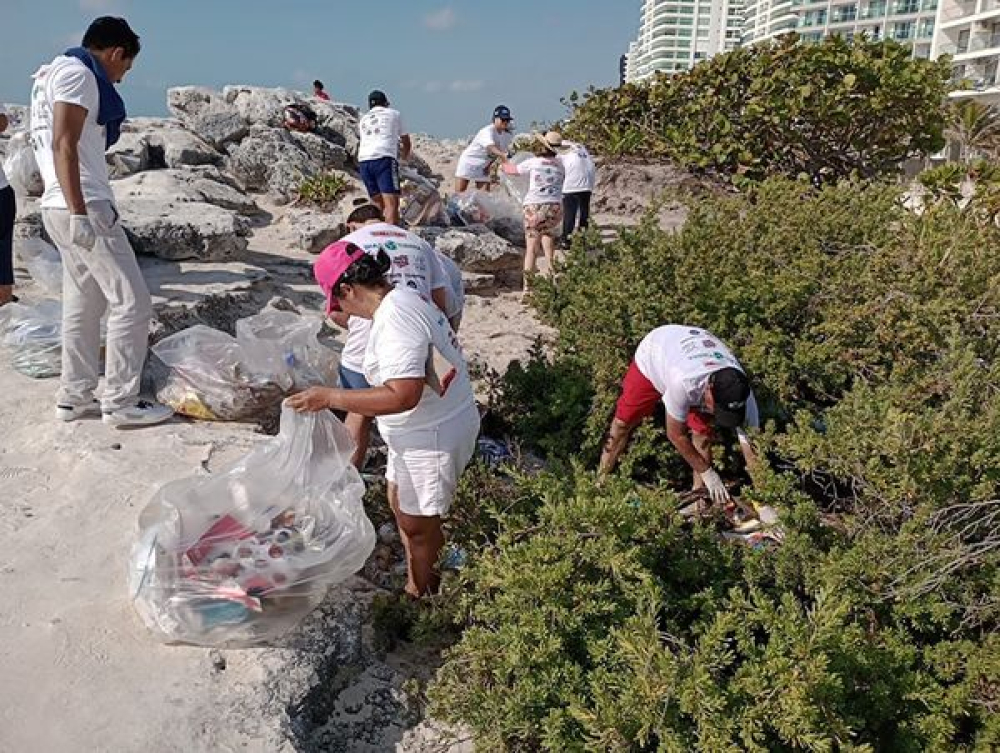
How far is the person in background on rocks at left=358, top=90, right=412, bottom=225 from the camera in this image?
7.88 m

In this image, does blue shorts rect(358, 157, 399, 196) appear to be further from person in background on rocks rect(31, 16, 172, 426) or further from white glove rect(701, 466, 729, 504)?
white glove rect(701, 466, 729, 504)

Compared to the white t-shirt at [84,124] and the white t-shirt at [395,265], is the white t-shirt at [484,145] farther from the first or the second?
the white t-shirt at [84,124]

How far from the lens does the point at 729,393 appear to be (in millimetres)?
3666

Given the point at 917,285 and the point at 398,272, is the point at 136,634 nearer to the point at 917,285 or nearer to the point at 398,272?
the point at 398,272

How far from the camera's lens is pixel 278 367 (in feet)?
13.9

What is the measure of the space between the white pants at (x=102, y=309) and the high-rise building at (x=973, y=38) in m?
45.3

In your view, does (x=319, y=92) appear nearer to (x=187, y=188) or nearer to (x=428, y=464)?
(x=187, y=188)

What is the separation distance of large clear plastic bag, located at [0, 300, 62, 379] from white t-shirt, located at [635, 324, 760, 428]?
3.12m

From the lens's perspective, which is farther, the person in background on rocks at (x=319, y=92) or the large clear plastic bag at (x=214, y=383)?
the person in background on rocks at (x=319, y=92)

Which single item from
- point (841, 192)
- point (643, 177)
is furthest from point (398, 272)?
point (643, 177)

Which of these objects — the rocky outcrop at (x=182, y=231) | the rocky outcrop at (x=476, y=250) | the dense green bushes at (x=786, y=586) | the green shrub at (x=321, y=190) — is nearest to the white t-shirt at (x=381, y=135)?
the rocky outcrop at (x=476, y=250)

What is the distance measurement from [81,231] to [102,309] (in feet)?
1.49

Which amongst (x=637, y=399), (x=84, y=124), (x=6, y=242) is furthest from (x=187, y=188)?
(x=637, y=399)

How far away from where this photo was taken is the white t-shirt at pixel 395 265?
3684mm
